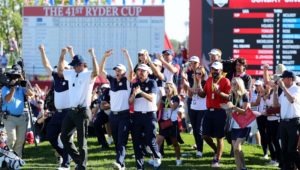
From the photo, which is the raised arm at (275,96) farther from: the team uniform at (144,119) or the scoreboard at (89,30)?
the scoreboard at (89,30)

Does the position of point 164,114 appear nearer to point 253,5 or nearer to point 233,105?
point 233,105

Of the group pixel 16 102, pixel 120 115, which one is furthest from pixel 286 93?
pixel 16 102

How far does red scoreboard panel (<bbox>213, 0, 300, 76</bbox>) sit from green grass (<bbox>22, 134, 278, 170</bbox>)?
99.4 inches

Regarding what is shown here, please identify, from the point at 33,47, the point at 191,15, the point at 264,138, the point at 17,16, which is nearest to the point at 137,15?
the point at 33,47

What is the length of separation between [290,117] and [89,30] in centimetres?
1652

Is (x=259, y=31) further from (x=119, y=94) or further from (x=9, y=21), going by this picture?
(x=9, y=21)

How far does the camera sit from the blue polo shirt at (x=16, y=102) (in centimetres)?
1145

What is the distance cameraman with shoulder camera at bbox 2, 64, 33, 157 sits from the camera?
11391 mm

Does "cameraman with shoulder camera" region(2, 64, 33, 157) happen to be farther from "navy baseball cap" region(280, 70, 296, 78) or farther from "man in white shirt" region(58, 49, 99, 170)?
"navy baseball cap" region(280, 70, 296, 78)

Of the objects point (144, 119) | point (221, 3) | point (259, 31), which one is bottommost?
point (144, 119)

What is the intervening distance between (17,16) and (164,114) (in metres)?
32.8

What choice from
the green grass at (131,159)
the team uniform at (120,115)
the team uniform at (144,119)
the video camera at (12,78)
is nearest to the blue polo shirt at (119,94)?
the team uniform at (120,115)

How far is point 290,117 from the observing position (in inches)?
407

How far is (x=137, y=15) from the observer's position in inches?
1001
